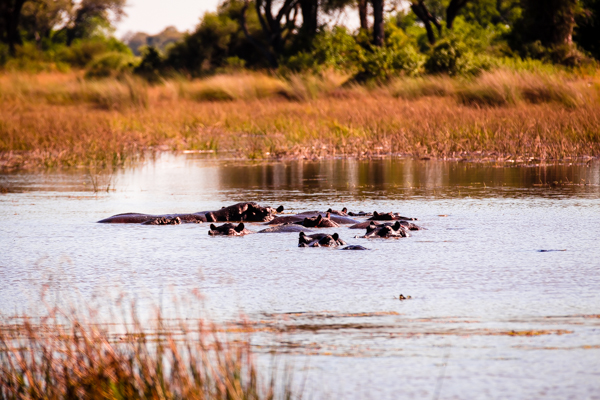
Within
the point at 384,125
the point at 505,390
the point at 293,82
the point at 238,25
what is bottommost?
the point at 505,390

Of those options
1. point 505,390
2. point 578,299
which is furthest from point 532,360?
point 578,299

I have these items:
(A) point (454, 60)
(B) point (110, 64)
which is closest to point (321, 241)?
(A) point (454, 60)

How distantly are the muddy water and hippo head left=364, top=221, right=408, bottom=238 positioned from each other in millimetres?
105

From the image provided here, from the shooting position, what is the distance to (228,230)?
642cm

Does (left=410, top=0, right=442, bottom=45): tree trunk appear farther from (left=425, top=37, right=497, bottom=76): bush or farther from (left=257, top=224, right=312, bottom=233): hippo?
(left=257, top=224, right=312, bottom=233): hippo

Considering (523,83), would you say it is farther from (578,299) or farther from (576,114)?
(578,299)

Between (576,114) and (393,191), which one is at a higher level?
(576,114)

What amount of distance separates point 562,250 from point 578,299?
1.42m

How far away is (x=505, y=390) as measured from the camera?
294 cm

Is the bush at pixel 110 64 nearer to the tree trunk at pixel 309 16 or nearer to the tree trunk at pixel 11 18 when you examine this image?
the tree trunk at pixel 11 18

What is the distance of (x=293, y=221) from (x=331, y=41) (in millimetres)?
27495

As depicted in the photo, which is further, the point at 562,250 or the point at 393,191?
the point at 393,191

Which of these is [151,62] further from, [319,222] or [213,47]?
[319,222]

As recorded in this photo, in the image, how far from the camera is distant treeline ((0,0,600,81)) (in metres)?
24.5
